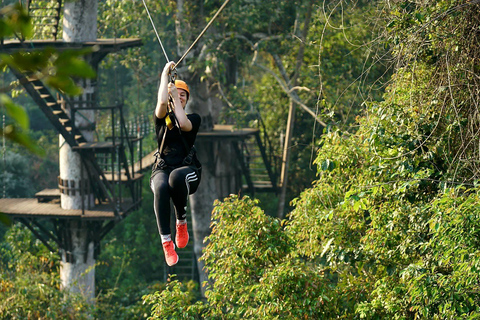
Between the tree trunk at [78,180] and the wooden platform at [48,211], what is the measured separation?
1.13 ft

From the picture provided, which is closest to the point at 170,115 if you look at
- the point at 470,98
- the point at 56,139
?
the point at 470,98

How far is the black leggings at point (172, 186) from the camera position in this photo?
6562mm

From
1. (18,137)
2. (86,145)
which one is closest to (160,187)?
(18,137)

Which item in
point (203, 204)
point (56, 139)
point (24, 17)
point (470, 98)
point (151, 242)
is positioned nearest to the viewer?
point (24, 17)

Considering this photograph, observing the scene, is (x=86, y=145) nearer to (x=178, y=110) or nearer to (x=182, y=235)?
(x=182, y=235)

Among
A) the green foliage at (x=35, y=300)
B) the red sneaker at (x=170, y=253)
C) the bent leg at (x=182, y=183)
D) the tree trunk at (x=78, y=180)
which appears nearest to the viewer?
the bent leg at (x=182, y=183)

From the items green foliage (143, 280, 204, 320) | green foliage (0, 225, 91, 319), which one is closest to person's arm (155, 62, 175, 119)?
green foliage (143, 280, 204, 320)

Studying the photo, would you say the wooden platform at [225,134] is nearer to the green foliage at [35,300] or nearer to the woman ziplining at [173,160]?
the green foliage at [35,300]

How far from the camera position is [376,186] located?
7598 millimetres

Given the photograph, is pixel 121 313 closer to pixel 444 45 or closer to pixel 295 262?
pixel 295 262

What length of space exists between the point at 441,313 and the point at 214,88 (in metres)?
13.3

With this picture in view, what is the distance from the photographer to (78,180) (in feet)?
52.8


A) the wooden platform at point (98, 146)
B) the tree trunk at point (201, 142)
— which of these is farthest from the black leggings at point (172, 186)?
the tree trunk at point (201, 142)

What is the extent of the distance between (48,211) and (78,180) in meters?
0.94
